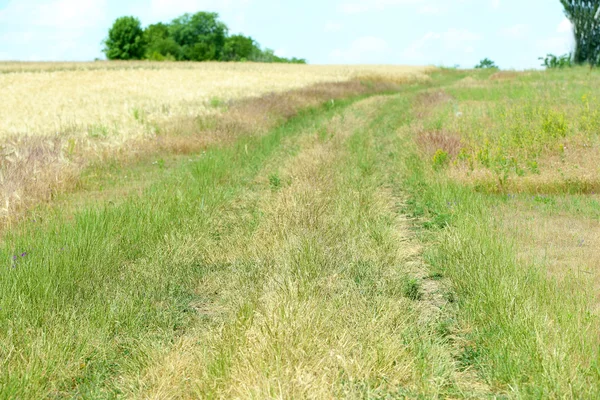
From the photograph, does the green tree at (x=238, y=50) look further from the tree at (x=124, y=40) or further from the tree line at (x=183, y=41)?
the tree at (x=124, y=40)

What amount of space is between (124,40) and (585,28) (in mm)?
65703

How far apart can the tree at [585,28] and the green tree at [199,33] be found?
60.6 metres

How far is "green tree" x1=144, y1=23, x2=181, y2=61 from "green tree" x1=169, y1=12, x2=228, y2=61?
3.77ft

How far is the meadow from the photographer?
3463 millimetres

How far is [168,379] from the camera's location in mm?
3436

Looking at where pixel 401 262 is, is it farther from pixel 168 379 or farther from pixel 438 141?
pixel 438 141

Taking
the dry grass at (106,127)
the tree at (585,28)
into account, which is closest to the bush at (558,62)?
the tree at (585,28)

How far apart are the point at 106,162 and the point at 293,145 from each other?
12.9ft

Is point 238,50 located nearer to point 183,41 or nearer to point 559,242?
point 183,41

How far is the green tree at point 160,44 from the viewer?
8850 centimetres

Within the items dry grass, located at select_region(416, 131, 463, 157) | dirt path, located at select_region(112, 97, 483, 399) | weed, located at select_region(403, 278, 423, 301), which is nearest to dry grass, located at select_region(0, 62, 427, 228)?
dirt path, located at select_region(112, 97, 483, 399)

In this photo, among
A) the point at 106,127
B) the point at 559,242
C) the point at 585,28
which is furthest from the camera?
the point at 585,28

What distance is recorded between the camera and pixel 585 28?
1705 inches

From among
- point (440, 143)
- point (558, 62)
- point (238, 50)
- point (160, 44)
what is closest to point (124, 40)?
point (160, 44)
